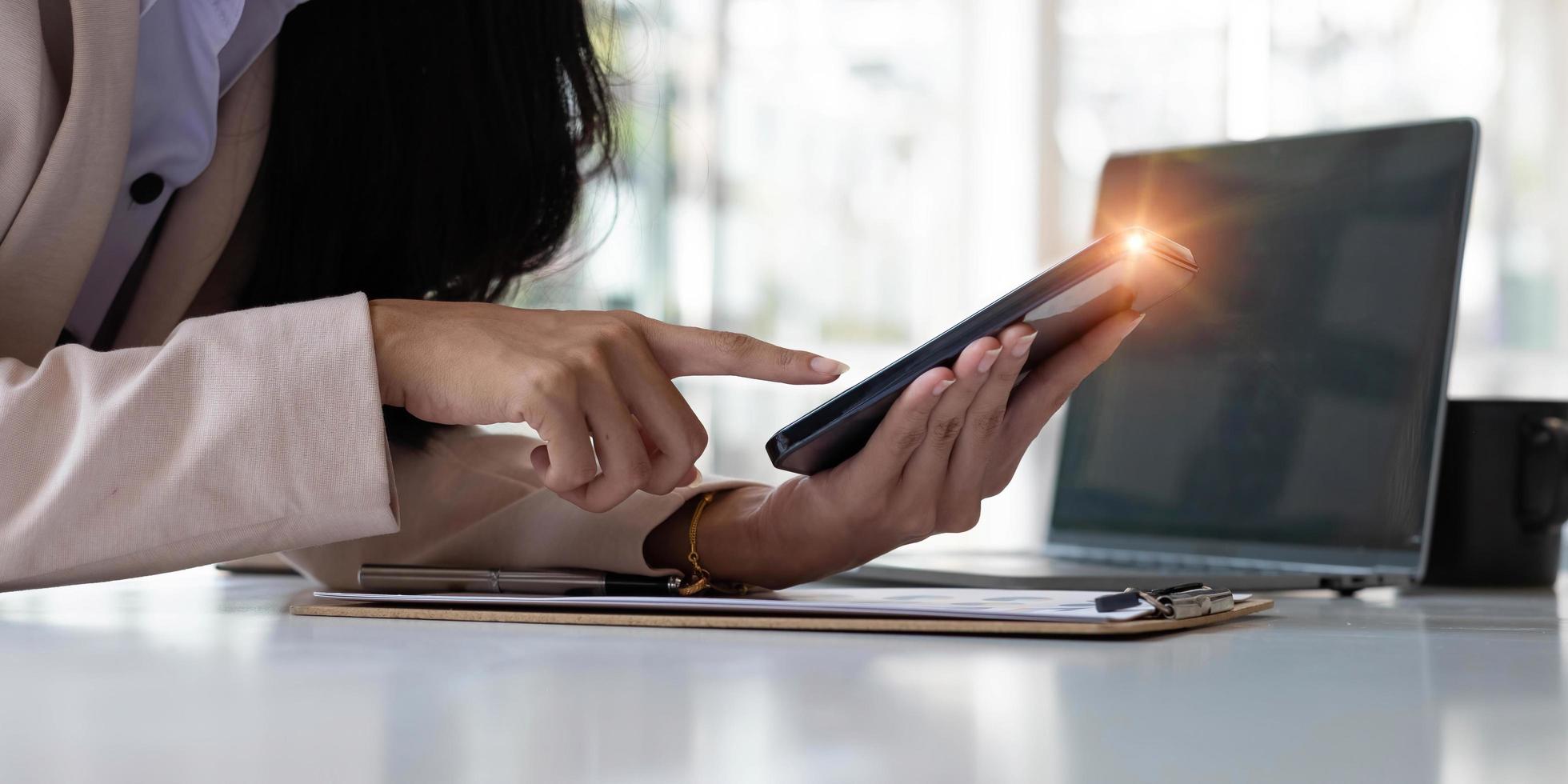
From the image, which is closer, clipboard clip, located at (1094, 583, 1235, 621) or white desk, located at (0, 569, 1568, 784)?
white desk, located at (0, 569, 1568, 784)

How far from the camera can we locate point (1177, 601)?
46cm

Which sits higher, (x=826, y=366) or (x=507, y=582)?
(x=826, y=366)

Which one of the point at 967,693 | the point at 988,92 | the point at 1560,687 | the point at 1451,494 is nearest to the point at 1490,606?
the point at 1451,494

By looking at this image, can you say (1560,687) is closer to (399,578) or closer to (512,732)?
(512,732)

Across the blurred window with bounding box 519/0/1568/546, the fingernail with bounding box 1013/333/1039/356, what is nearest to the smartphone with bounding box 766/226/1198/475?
the fingernail with bounding box 1013/333/1039/356

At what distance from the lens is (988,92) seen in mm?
3275

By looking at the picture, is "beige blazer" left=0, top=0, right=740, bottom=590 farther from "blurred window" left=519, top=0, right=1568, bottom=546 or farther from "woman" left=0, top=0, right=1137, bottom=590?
"blurred window" left=519, top=0, right=1568, bottom=546

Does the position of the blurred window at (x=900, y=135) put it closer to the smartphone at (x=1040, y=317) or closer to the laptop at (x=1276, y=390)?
the laptop at (x=1276, y=390)

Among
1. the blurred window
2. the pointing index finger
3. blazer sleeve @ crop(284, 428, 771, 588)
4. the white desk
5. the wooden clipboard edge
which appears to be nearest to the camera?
the white desk

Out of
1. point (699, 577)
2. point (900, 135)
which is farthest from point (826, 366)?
point (900, 135)

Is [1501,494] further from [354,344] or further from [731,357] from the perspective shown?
[354,344]

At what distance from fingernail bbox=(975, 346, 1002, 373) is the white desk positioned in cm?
12

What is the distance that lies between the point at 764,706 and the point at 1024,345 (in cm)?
23

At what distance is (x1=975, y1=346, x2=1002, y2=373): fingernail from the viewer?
487 mm
